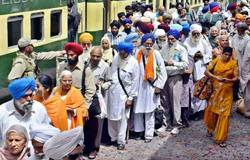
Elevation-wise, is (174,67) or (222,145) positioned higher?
(174,67)

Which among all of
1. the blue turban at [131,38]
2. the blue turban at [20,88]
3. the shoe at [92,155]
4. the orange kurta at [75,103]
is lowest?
the shoe at [92,155]

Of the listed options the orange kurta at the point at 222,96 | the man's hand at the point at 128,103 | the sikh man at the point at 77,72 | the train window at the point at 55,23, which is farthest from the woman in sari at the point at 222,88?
the train window at the point at 55,23

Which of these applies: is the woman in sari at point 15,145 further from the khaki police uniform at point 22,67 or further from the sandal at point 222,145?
the sandal at point 222,145

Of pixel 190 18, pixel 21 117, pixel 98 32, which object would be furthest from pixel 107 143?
pixel 190 18

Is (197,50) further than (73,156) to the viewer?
Yes

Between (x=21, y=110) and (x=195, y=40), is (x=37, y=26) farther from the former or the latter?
(x=21, y=110)

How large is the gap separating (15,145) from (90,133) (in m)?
3.73

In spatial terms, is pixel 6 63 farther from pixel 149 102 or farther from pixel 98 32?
pixel 98 32

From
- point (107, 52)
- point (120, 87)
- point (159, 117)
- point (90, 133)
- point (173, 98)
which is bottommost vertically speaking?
point (159, 117)

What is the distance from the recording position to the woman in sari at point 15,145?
13.2ft

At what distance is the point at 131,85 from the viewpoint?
800cm

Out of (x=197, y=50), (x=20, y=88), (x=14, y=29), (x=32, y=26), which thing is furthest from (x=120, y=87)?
(x=20, y=88)

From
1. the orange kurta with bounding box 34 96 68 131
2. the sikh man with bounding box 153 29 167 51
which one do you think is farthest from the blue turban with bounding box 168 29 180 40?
the orange kurta with bounding box 34 96 68 131

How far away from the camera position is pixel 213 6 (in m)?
15.3
